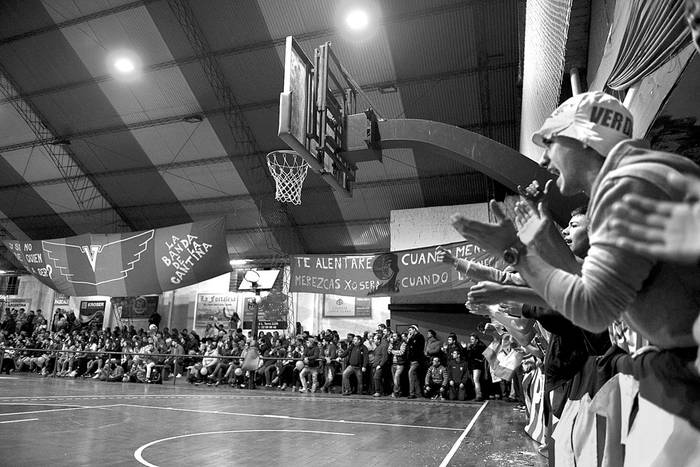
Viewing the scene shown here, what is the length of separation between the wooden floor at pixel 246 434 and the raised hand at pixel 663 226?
12.5ft

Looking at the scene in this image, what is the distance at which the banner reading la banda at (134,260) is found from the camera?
12.1 meters

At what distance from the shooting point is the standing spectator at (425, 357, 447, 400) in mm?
11117

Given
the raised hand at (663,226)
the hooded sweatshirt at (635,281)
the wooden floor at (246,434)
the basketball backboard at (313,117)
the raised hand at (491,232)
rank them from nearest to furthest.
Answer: the raised hand at (663,226), the hooded sweatshirt at (635,281), the raised hand at (491,232), the wooden floor at (246,434), the basketball backboard at (313,117)

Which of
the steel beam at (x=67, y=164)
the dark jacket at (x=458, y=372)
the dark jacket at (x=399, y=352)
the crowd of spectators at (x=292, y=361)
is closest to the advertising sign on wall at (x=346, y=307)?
the crowd of spectators at (x=292, y=361)

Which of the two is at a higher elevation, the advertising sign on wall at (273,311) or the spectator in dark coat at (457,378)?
the advertising sign on wall at (273,311)

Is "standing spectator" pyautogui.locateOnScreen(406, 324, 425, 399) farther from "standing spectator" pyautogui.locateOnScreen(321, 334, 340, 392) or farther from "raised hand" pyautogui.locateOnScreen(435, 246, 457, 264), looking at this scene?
"raised hand" pyautogui.locateOnScreen(435, 246, 457, 264)

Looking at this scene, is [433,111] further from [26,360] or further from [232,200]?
[26,360]

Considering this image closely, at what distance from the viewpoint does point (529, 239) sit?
4.51ft

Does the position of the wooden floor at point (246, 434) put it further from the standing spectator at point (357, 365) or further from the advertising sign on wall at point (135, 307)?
the advertising sign on wall at point (135, 307)

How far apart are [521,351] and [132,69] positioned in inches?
507

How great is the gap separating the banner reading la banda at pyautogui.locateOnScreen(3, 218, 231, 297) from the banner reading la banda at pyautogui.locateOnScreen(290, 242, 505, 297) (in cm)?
223

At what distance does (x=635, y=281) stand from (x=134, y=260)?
13403 mm

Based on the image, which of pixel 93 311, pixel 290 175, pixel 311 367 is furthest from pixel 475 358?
pixel 93 311

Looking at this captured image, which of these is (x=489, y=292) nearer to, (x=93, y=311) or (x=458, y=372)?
(x=458, y=372)
